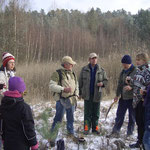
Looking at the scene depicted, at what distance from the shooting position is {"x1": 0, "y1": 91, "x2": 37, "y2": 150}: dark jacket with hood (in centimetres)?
211

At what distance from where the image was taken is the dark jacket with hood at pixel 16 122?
2.11 metres

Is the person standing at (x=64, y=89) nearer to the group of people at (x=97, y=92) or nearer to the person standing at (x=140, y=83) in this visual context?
the group of people at (x=97, y=92)

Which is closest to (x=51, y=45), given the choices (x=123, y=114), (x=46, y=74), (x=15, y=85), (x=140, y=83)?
(x=46, y=74)

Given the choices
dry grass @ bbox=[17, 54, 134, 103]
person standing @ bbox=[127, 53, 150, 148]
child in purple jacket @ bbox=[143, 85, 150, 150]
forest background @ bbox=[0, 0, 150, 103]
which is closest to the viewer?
child in purple jacket @ bbox=[143, 85, 150, 150]

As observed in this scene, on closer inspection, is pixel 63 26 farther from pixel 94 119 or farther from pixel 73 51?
pixel 94 119

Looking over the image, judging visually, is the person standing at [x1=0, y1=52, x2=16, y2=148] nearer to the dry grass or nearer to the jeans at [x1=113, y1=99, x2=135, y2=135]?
the jeans at [x1=113, y1=99, x2=135, y2=135]

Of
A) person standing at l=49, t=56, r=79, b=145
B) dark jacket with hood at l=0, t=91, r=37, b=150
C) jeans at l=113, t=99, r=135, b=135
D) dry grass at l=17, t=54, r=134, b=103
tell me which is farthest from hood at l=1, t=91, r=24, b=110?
dry grass at l=17, t=54, r=134, b=103

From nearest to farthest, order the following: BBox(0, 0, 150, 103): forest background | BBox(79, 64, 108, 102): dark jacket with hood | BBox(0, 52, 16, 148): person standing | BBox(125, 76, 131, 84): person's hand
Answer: BBox(0, 52, 16, 148): person standing
BBox(125, 76, 131, 84): person's hand
BBox(79, 64, 108, 102): dark jacket with hood
BBox(0, 0, 150, 103): forest background

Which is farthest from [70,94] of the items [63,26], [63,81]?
[63,26]

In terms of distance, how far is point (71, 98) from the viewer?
345 centimetres

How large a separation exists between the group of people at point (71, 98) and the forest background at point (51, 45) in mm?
3353

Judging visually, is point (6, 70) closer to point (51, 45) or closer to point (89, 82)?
point (89, 82)

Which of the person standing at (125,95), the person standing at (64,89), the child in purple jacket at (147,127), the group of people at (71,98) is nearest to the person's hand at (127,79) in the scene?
the group of people at (71,98)

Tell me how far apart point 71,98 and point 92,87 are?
0.63 meters
